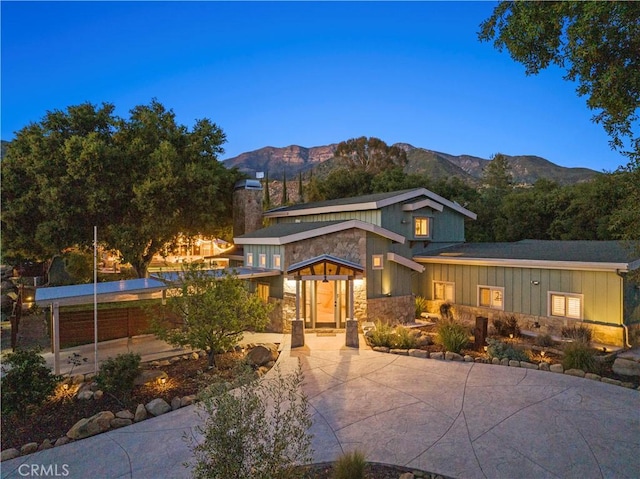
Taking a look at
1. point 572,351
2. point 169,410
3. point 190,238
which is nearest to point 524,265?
point 572,351

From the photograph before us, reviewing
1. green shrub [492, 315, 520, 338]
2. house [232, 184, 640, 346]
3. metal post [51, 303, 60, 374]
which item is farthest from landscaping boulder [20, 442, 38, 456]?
green shrub [492, 315, 520, 338]

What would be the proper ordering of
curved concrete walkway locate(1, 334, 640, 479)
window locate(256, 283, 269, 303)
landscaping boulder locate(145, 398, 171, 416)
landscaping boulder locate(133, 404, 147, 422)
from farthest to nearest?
window locate(256, 283, 269, 303)
landscaping boulder locate(145, 398, 171, 416)
landscaping boulder locate(133, 404, 147, 422)
curved concrete walkway locate(1, 334, 640, 479)

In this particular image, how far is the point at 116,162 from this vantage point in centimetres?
2019

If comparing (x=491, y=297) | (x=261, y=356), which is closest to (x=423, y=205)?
(x=491, y=297)

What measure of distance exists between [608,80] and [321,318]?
36.9 feet

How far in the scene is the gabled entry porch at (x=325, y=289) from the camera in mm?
13539

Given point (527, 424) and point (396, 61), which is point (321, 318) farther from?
point (396, 61)

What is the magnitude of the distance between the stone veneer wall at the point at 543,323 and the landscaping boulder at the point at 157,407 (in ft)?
37.1

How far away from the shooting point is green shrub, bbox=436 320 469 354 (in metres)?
11.6

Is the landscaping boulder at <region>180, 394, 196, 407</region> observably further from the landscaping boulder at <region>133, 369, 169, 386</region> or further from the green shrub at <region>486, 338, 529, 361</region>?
the green shrub at <region>486, 338, 529, 361</region>

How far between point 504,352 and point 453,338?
145 centimetres

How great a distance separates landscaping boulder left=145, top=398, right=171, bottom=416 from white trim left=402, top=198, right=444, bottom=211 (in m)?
13.9

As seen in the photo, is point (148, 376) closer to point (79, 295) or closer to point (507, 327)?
point (79, 295)

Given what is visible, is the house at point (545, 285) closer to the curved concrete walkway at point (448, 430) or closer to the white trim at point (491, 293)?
the white trim at point (491, 293)
